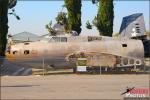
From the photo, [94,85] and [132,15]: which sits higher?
[132,15]

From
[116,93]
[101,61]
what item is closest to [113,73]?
[101,61]

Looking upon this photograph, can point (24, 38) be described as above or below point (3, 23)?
below

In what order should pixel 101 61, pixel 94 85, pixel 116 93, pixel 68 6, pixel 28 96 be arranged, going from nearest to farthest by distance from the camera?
pixel 28 96 → pixel 116 93 → pixel 94 85 → pixel 101 61 → pixel 68 6

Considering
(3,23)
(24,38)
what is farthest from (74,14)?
(24,38)

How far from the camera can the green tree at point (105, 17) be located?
34500 millimetres

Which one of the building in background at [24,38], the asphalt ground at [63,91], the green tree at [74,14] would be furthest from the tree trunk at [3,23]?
the asphalt ground at [63,91]

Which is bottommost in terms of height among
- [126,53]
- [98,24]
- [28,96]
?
[28,96]

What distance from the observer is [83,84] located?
64.0 ft

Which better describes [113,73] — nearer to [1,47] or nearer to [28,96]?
[1,47]

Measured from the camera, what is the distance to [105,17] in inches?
1378

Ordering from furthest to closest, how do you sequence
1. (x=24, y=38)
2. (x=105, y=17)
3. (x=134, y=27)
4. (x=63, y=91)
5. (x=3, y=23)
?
1. (x=24, y=38)
2. (x=105, y=17)
3. (x=134, y=27)
4. (x=3, y=23)
5. (x=63, y=91)

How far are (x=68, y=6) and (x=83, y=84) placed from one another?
55.2ft

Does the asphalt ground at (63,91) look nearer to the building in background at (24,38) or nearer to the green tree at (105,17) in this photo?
the building in background at (24,38)

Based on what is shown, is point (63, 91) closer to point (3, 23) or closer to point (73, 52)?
point (73, 52)
